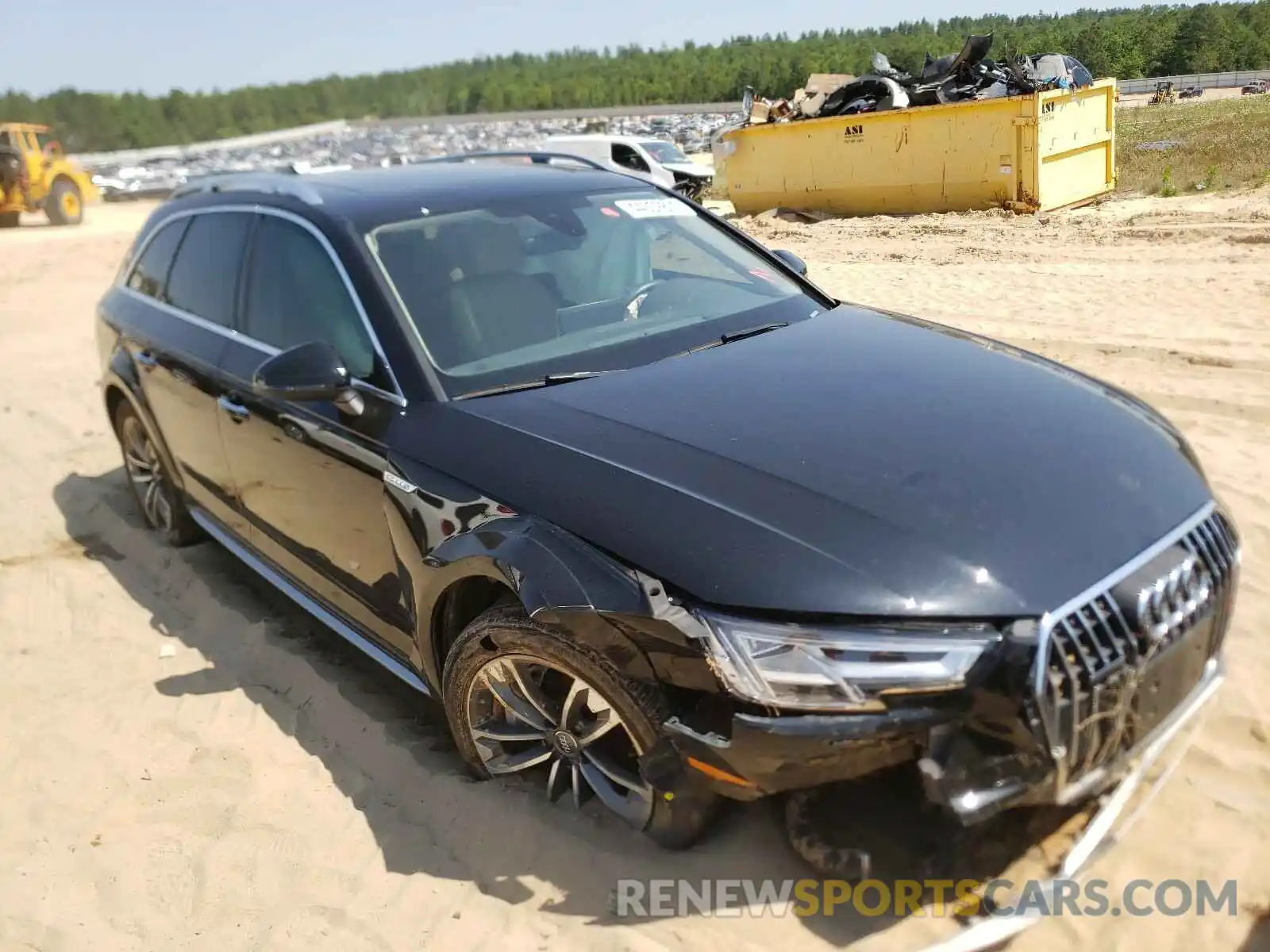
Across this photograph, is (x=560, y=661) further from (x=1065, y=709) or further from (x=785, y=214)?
(x=785, y=214)

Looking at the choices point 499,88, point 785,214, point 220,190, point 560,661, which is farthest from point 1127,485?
point 499,88

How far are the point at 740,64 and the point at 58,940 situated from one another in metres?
78.5

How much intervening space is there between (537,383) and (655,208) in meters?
1.32

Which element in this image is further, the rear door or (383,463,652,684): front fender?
the rear door

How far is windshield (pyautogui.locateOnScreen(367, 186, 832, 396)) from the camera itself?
124 inches

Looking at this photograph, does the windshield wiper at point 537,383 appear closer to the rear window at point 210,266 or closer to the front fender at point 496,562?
the front fender at point 496,562

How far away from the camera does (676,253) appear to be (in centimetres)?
389

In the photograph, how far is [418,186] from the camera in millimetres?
3779

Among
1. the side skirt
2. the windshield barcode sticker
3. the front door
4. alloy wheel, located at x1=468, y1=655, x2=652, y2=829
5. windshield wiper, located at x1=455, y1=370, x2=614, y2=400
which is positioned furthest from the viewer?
the windshield barcode sticker

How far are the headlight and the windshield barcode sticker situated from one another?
219 cm

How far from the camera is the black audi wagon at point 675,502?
2.08 metres

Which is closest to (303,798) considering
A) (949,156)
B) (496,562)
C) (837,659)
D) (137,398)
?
(496,562)

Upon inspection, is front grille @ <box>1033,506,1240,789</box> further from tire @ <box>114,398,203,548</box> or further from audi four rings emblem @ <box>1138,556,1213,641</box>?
tire @ <box>114,398,203,548</box>

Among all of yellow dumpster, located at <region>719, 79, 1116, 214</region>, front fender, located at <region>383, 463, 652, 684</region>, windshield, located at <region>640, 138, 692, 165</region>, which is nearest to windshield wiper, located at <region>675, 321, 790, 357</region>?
front fender, located at <region>383, 463, 652, 684</region>
